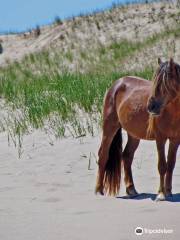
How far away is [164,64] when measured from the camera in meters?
6.67

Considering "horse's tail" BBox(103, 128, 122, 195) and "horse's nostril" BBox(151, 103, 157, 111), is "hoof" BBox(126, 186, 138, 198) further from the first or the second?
"horse's nostril" BBox(151, 103, 157, 111)

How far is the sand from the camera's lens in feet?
19.0

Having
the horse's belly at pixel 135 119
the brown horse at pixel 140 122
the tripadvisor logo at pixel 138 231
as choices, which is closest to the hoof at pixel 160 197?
the brown horse at pixel 140 122

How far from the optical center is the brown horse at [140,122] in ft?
22.1

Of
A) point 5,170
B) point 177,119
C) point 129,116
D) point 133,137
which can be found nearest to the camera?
point 177,119

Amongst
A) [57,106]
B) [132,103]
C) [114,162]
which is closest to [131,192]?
[114,162]

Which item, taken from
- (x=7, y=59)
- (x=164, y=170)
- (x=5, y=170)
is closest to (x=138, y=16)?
(x=7, y=59)

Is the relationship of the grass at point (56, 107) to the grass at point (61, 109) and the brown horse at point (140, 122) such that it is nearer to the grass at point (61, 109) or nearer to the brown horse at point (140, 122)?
the grass at point (61, 109)

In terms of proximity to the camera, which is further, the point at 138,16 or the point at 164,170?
the point at 138,16

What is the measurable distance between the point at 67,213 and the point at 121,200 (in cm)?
92

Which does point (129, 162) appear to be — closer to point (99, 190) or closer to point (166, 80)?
point (99, 190)

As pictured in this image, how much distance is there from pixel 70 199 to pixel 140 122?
101 centimetres

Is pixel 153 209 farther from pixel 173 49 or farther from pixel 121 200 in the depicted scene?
pixel 173 49

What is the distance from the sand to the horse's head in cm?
88
